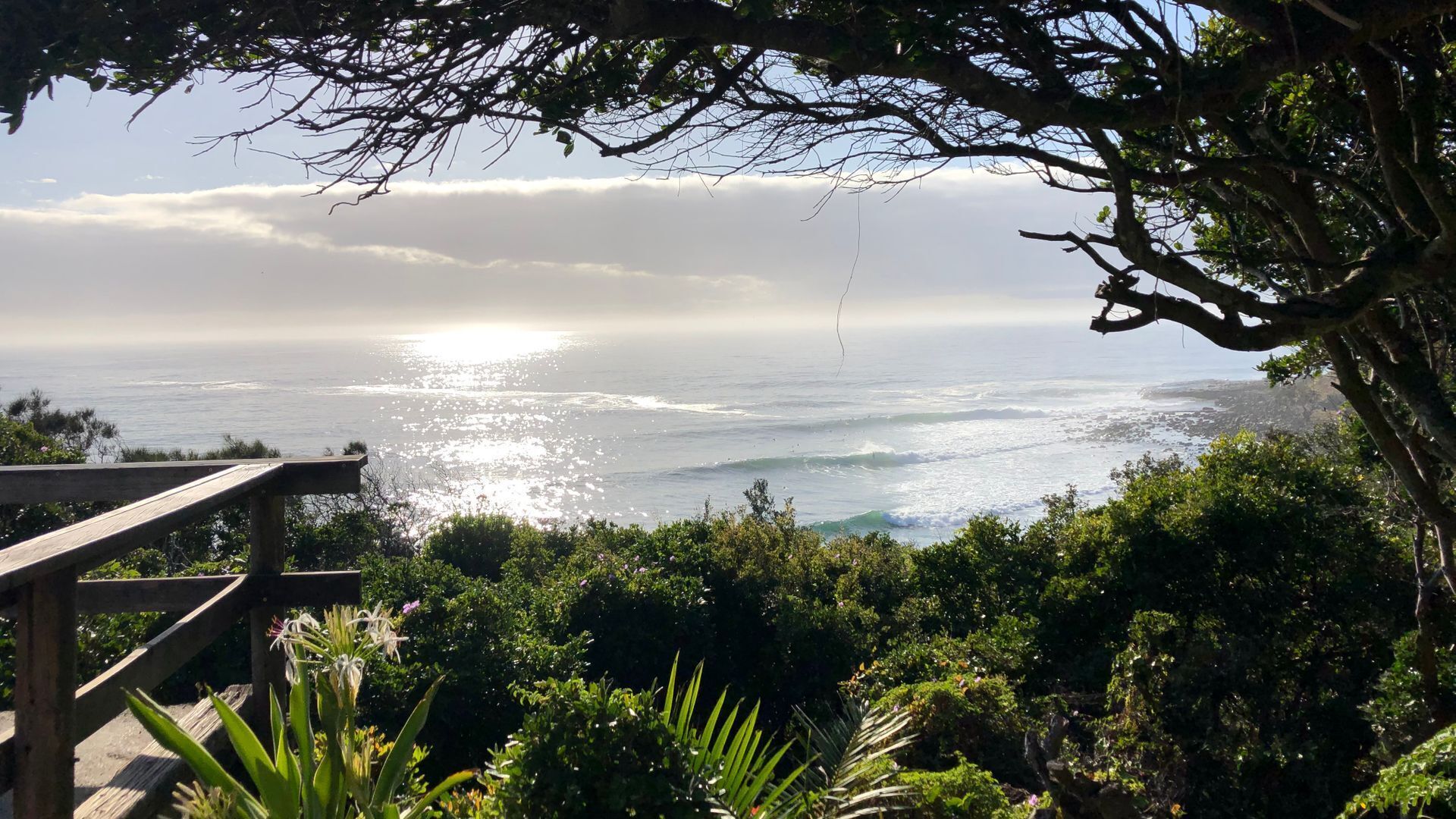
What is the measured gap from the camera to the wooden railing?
5.57ft

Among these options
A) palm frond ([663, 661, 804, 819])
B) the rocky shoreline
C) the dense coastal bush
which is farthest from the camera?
the rocky shoreline

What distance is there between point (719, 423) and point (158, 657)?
138ft

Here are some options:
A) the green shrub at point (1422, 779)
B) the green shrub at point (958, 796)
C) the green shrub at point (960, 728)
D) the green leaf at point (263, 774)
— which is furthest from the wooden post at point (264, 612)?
the green shrub at point (1422, 779)

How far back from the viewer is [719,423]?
44.2 metres

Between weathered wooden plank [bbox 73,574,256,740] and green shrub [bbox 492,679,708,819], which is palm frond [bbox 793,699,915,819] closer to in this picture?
green shrub [bbox 492,679,708,819]

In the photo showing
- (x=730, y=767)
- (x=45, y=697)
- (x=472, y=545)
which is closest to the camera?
(x=45, y=697)

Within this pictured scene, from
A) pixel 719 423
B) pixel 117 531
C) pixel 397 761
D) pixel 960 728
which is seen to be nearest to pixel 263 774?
pixel 397 761

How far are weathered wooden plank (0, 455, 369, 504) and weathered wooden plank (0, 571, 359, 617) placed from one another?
297 millimetres

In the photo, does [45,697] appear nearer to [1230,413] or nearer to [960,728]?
[960,728]

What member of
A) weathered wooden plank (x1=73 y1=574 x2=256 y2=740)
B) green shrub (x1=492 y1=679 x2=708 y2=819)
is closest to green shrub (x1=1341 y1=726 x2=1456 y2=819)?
green shrub (x1=492 y1=679 x2=708 y2=819)

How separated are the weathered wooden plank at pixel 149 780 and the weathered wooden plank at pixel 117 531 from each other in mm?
461

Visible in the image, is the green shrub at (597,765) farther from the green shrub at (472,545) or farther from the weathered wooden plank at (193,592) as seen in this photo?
the green shrub at (472,545)

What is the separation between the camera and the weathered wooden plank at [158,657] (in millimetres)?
1908

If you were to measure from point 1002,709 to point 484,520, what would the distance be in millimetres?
7175
